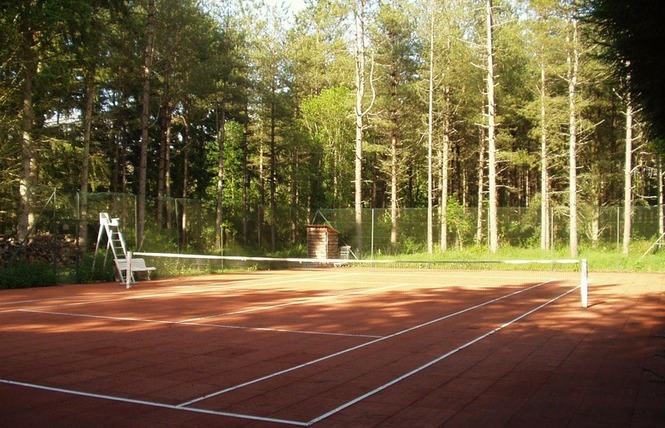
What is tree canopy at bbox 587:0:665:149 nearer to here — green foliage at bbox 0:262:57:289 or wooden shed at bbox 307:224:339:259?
green foliage at bbox 0:262:57:289

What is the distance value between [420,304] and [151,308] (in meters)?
5.85

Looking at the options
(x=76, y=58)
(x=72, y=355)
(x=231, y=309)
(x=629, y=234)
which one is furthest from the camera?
(x=629, y=234)

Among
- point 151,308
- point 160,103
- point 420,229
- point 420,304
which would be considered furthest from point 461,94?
point 151,308

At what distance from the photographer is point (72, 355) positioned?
7961 mm

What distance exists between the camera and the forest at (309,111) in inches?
915

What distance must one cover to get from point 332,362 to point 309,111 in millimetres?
37129

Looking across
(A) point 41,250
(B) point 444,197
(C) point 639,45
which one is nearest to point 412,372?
(C) point 639,45

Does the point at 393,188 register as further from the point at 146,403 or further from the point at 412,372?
the point at 146,403

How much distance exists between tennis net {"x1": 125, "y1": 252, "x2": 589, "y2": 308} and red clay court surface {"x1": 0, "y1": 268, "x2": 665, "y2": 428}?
6.17 m

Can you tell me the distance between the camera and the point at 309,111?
43.6m

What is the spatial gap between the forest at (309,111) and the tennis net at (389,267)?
2275mm

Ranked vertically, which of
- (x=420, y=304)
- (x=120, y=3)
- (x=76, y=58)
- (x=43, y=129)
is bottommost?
(x=420, y=304)

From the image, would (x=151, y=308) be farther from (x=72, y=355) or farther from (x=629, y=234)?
(x=629, y=234)

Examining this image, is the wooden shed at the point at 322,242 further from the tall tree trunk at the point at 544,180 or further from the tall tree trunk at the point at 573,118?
the tall tree trunk at the point at 573,118
